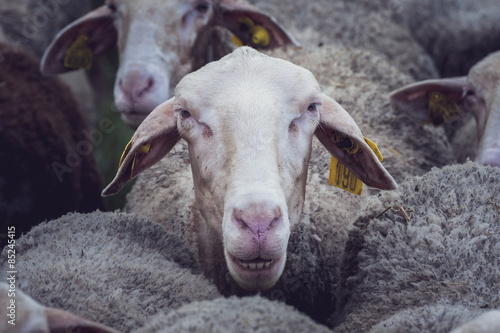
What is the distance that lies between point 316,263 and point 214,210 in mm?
693

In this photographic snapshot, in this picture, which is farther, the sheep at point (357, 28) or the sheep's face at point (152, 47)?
the sheep at point (357, 28)

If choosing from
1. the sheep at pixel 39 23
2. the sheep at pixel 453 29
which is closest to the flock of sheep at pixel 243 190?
the sheep at pixel 453 29

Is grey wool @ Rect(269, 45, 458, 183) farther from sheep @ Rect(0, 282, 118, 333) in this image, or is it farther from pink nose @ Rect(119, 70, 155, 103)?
sheep @ Rect(0, 282, 118, 333)

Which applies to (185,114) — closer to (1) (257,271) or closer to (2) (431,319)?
(1) (257,271)

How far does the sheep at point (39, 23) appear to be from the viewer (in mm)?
5441

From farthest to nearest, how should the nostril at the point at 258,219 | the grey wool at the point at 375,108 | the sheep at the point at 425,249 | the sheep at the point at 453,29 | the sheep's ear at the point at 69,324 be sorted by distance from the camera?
the sheep at the point at 453,29 < the grey wool at the point at 375,108 < the sheep at the point at 425,249 < the nostril at the point at 258,219 < the sheep's ear at the point at 69,324

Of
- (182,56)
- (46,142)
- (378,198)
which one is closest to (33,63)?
(46,142)

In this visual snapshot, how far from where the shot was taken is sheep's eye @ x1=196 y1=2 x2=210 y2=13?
385 centimetres

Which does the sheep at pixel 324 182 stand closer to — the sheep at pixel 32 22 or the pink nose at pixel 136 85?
the pink nose at pixel 136 85

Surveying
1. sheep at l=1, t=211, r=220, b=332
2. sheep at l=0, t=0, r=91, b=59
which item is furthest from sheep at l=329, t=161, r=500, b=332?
sheep at l=0, t=0, r=91, b=59

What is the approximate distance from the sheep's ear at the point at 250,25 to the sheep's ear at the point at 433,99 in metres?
0.83

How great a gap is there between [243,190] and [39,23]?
14.2 feet

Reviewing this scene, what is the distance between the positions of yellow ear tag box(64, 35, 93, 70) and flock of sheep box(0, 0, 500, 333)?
0.01 m

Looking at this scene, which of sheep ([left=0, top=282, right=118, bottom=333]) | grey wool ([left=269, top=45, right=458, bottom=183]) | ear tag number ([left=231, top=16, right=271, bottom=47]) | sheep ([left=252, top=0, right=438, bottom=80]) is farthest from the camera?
sheep ([left=252, top=0, right=438, bottom=80])
